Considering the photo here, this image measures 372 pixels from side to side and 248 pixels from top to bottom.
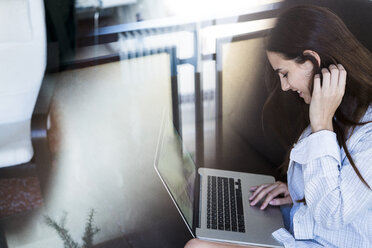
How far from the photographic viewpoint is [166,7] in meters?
1.61

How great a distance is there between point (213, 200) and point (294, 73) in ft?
1.40

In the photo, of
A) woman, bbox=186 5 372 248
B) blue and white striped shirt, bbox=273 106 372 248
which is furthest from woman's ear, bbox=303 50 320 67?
blue and white striped shirt, bbox=273 106 372 248

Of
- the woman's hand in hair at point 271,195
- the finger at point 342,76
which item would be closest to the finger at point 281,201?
the woman's hand in hair at point 271,195

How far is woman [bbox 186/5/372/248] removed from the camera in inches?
30.9

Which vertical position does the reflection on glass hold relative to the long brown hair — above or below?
below

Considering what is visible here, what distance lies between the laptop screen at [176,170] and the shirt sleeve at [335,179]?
0.30 m

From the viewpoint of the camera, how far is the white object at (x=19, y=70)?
930 mm

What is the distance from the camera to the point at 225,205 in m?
1.07

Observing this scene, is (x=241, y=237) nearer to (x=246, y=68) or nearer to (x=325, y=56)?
(x=325, y=56)

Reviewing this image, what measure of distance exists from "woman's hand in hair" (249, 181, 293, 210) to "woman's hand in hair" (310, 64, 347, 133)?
271 millimetres

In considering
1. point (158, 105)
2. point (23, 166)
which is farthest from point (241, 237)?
point (158, 105)

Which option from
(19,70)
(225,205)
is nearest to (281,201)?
(225,205)

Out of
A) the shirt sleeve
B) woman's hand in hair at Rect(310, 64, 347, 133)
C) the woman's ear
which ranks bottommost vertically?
the shirt sleeve

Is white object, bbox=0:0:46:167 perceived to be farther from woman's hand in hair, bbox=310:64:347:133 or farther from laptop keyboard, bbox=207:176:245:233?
woman's hand in hair, bbox=310:64:347:133
